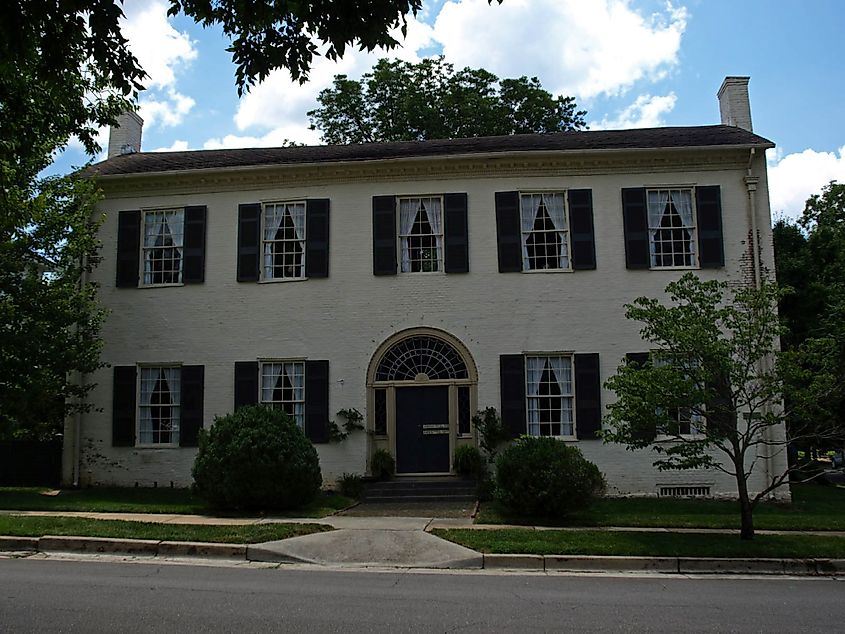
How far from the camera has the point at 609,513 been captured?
46.2ft

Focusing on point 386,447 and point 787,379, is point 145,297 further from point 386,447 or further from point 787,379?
point 787,379

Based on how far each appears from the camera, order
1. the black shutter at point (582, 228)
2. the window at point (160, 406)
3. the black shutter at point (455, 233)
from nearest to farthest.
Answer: the black shutter at point (582, 228)
the black shutter at point (455, 233)
the window at point (160, 406)

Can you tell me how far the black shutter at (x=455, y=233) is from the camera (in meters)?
17.7

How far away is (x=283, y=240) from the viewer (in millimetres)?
18359

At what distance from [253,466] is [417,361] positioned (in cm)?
521

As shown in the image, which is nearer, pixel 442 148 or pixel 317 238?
pixel 317 238

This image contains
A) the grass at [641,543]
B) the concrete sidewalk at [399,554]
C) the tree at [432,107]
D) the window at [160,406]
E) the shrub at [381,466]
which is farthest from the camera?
the tree at [432,107]

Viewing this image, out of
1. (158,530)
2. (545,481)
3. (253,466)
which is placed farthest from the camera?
(253,466)

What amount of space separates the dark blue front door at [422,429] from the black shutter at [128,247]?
22.5 ft

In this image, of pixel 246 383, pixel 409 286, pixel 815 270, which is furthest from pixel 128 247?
pixel 815 270

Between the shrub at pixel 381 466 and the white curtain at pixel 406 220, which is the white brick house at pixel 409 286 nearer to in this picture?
the white curtain at pixel 406 220

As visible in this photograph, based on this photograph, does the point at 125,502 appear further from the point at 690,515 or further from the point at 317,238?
the point at 690,515

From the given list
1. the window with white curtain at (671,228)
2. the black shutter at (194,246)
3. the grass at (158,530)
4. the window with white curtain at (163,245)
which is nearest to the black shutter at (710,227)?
the window with white curtain at (671,228)

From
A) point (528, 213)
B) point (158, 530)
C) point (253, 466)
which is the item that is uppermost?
point (528, 213)
